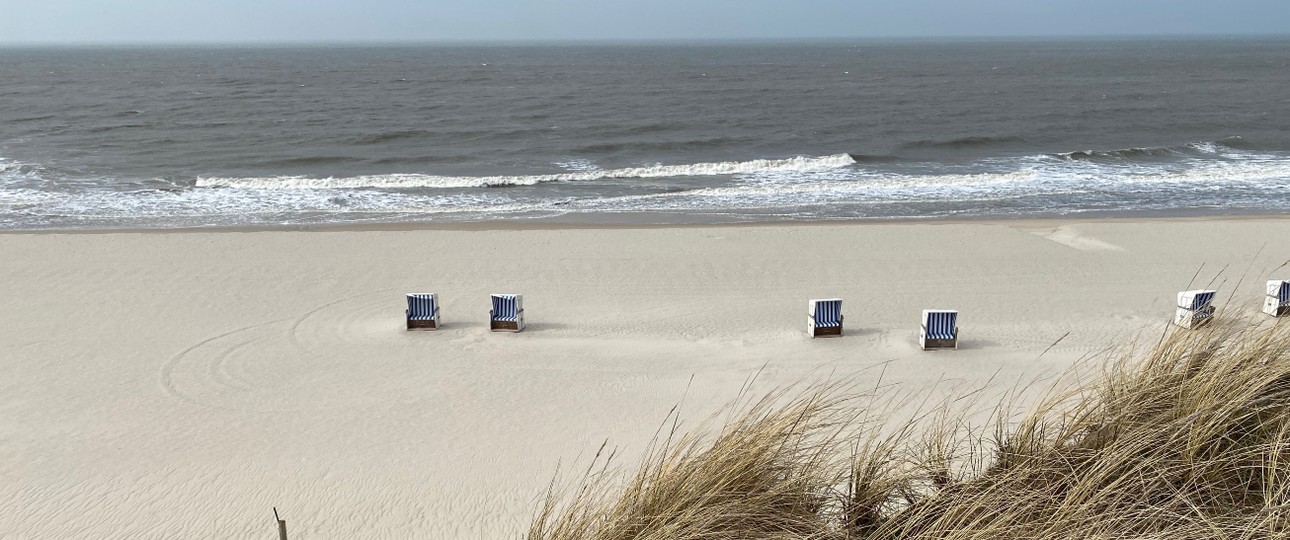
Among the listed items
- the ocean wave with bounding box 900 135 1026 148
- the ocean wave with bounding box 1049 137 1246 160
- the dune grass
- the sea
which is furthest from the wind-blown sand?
the ocean wave with bounding box 900 135 1026 148

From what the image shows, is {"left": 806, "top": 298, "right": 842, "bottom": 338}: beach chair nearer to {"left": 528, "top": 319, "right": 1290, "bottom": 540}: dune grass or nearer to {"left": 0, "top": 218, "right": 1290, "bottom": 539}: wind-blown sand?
{"left": 0, "top": 218, "right": 1290, "bottom": 539}: wind-blown sand

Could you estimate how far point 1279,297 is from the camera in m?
12.8

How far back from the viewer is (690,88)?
66438 millimetres

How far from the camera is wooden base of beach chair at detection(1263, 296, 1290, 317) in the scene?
42.0ft

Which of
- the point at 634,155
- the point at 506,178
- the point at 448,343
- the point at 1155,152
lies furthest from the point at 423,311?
the point at 1155,152

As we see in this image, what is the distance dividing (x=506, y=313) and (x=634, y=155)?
69.2 feet

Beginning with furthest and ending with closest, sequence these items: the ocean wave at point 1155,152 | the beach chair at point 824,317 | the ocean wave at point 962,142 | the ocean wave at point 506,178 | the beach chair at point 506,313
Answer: the ocean wave at point 962,142 → the ocean wave at point 1155,152 → the ocean wave at point 506,178 → the beach chair at point 506,313 → the beach chair at point 824,317

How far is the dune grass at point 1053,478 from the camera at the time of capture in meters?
4.20

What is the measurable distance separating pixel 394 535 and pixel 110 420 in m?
4.29

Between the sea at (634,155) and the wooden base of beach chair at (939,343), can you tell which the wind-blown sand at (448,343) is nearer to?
the wooden base of beach chair at (939,343)

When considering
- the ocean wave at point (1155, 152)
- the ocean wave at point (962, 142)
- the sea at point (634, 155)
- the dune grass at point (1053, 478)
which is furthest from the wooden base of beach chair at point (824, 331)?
the ocean wave at point (962, 142)

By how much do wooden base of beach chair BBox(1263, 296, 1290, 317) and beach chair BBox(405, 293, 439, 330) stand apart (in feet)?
35.8

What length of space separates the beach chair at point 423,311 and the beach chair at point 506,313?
76 cm

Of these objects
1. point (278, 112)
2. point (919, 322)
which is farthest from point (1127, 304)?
point (278, 112)
